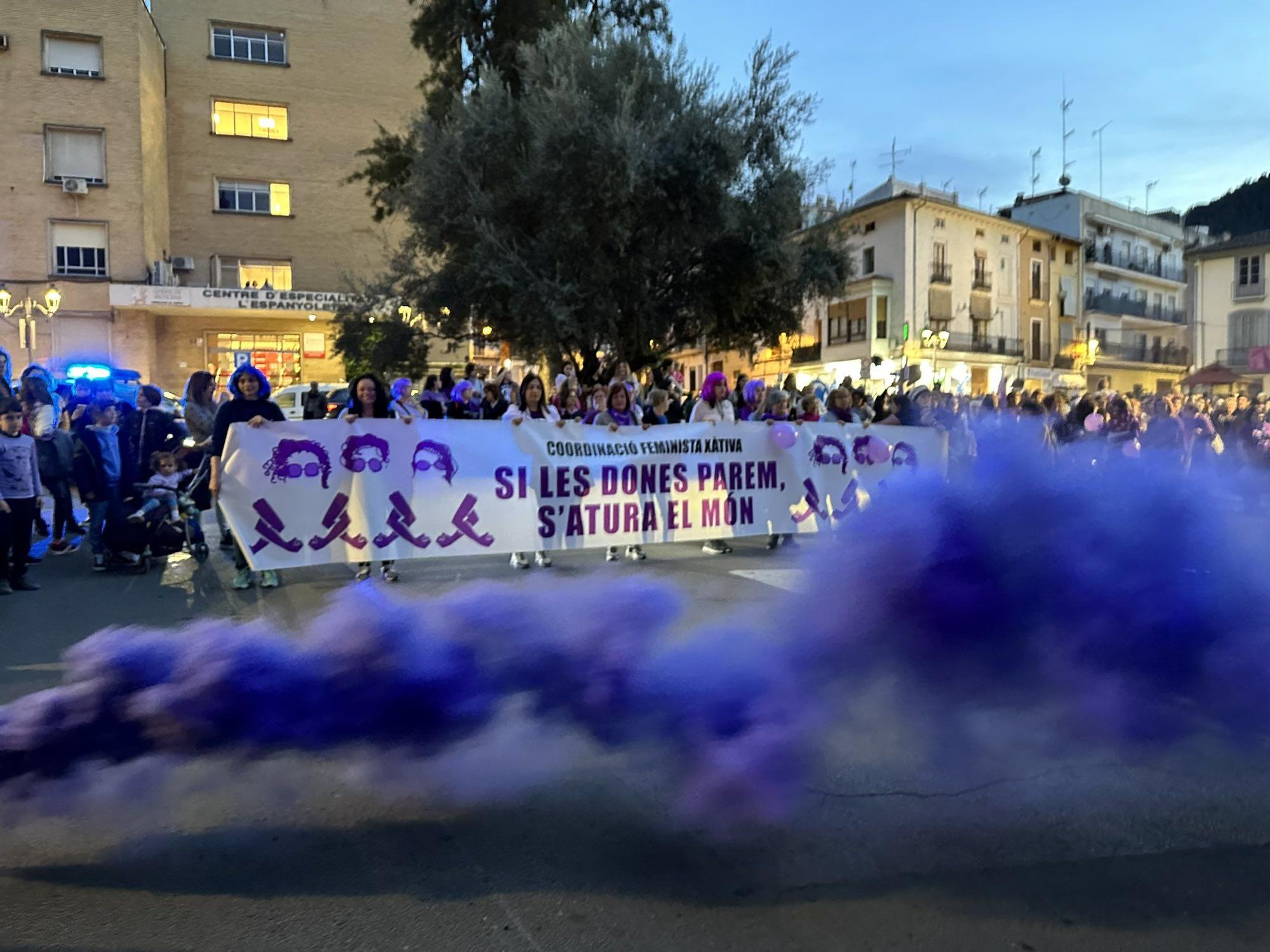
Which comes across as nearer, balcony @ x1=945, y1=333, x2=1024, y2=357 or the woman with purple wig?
the woman with purple wig

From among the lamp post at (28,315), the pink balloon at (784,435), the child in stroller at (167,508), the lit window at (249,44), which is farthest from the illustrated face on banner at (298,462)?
the lit window at (249,44)

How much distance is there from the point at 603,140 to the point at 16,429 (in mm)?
9256

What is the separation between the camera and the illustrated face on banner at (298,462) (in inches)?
266

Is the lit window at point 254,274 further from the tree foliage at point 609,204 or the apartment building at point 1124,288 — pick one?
the apartment building at point 1124,288

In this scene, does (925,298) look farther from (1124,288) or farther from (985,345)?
(1124,288)

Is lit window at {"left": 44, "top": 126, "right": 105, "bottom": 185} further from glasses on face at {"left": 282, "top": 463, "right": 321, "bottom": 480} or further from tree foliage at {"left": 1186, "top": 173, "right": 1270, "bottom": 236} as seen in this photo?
tree foliage at {"left": 1186, "top": 173, "right": 1270, "bottom": 236}

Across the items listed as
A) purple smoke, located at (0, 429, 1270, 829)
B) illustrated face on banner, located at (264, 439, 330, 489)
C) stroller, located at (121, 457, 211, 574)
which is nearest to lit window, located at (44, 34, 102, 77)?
stroller, located at (121, 457, 211, 574)

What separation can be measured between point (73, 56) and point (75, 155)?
120 inches

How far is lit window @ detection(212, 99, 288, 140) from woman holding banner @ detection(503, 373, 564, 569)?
29381mm

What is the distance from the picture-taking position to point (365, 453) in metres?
6.99

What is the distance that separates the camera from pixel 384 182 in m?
23.2

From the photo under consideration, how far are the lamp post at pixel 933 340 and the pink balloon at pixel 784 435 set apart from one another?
3103 cm

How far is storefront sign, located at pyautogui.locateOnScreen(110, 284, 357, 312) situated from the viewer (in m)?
28.7

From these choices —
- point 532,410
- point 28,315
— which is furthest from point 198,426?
point 28,315
